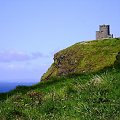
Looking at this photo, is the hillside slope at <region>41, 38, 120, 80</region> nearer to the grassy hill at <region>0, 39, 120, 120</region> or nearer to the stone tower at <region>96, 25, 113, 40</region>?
the stone tower at <region>96, 25, 113, 40</region>

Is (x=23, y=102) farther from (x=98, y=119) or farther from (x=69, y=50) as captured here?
(x=69, y=50)

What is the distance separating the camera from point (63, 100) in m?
17.9

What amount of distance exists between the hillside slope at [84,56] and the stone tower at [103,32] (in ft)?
23.9

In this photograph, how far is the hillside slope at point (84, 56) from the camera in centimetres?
14125

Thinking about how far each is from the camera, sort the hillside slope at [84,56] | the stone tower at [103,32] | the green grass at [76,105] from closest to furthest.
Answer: the green grass at [76,105] < the hillside slope at [84,56] < the stone tower at [103,32]

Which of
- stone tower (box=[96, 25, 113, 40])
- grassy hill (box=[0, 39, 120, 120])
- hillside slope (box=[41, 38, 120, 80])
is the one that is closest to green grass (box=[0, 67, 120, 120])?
grassy hill (box=[0, 39, 120, 120])

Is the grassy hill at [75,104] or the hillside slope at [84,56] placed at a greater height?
the hillside slope at [84,56]

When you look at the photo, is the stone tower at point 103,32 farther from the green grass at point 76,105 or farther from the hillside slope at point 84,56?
the green grass at point 76,105

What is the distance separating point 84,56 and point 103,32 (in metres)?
24.9

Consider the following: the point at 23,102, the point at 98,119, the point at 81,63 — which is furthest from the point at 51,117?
the point at 81,63

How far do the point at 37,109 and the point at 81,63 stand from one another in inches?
5076

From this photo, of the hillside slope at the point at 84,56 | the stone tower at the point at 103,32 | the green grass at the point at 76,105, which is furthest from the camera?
the stone tower at the point at 103,32

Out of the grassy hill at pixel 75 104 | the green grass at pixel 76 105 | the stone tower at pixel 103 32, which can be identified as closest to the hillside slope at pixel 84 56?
the stone tower at pixel 103 32

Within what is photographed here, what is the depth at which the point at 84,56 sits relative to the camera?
15025 centimetres
